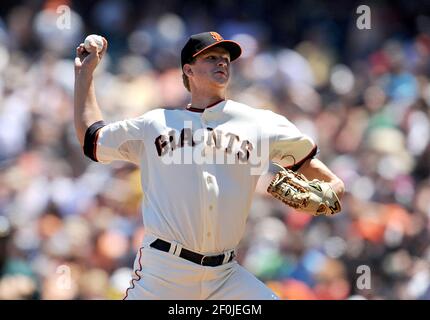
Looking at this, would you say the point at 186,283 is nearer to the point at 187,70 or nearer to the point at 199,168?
the point at 199,168

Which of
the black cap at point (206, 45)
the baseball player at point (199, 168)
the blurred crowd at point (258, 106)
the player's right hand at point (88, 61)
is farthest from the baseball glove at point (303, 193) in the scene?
the blurred crowd at point (258, 106)

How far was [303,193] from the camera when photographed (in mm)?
3799

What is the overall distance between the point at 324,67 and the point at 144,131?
445cm

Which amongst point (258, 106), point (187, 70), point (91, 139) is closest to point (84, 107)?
point (91, 139)

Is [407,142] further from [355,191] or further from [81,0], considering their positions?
[81,0]

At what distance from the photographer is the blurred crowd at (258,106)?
695 centimetres

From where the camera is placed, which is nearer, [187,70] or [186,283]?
[186,283]

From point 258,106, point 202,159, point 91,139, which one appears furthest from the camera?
point 258,106

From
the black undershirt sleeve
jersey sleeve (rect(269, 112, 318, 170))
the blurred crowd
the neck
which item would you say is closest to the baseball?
the black undershirt sleeve

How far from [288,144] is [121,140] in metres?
0.71

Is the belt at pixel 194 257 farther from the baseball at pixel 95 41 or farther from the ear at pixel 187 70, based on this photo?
the baseball at pixel 95 41
